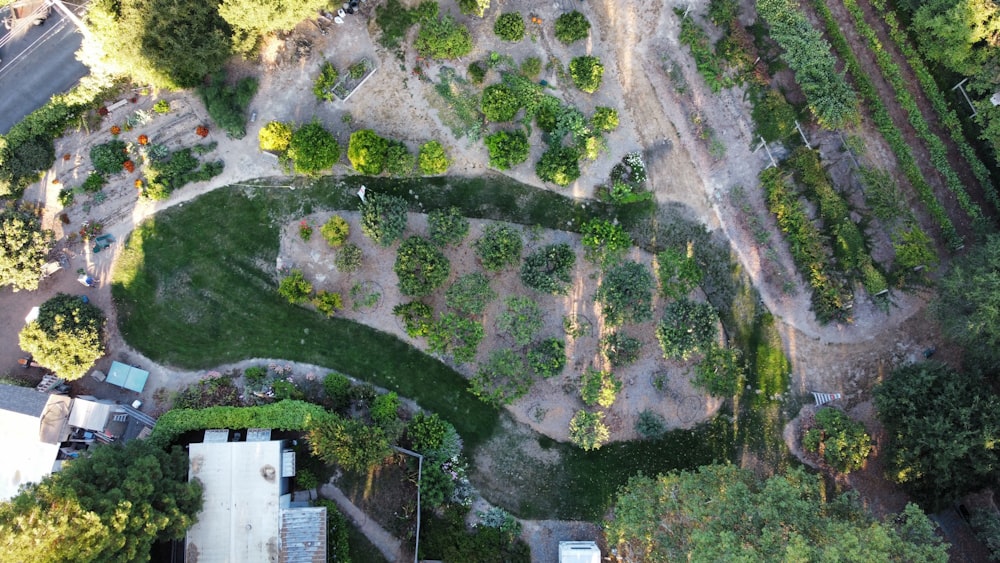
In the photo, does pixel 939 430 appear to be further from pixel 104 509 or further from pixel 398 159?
pixel 104 509

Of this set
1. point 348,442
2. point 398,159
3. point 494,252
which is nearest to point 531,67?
point 398,159

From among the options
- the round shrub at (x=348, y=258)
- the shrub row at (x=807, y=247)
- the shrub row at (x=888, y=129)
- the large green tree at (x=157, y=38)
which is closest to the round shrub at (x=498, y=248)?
the round shrub at (x=348, y=258)

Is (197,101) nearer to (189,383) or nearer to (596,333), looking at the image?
(189,383)

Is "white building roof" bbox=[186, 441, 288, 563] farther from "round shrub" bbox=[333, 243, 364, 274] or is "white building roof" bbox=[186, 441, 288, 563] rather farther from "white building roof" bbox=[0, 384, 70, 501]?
"round shrub" bbox=[333, 243, 364, 274]

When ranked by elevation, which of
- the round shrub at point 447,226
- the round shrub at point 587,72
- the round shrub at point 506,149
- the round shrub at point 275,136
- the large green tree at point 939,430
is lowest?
the large green tree at point 939,430

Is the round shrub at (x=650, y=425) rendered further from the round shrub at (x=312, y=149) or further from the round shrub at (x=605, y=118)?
the round shrub at (x=312, y=149)

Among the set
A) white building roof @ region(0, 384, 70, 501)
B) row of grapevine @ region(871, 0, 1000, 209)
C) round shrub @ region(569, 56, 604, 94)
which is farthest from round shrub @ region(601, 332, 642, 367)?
white building roof @ region(0, 384, 70, 501)
